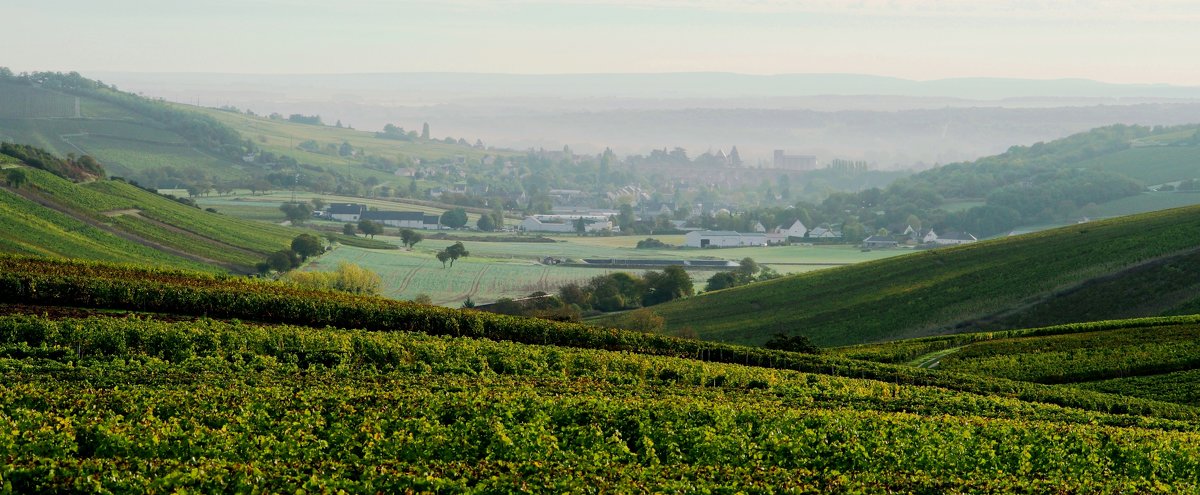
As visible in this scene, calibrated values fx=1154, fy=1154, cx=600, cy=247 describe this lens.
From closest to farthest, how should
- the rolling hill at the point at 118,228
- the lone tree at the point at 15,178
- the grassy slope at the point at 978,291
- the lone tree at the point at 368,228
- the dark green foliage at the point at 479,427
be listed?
the dark green foliage at the point at 479,427, the grassy slope at the point at 978,291, the rolling hill at the point at 118,228, the lone tree at the point at 15,178, the lone tree at the point at 368,228

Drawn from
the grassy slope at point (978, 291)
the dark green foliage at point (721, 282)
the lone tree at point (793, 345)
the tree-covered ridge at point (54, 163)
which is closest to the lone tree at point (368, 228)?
the tree-covered ridge at point (54, 163)

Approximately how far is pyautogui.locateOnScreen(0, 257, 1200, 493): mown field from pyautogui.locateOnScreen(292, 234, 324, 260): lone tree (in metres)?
78.8

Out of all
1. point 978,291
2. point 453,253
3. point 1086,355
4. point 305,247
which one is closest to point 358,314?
point 1086,355

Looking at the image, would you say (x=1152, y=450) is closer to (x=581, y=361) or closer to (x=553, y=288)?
(x=581, y=361)

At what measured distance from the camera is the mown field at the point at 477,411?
23.7m

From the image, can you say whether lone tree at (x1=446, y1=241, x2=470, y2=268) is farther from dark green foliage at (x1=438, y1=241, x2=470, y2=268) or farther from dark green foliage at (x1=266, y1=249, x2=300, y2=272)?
dark green foliage at (x1=266, y1=249, x2=300, y2=272)

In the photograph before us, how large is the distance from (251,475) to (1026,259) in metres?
84.2

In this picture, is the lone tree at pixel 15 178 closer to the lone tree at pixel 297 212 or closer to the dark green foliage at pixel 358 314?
the dark green foliage at pixel 358 314

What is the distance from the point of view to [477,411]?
30.5 m

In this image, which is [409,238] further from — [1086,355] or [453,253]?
[1086,355]

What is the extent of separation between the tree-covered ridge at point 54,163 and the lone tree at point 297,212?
154ft

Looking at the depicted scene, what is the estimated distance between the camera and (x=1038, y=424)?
3556 cm

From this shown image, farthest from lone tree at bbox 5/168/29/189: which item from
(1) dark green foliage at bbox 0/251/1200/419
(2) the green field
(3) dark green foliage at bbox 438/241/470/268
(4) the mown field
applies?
(4) the mown field

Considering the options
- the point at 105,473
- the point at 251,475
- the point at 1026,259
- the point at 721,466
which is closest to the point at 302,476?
the point at 251,475
